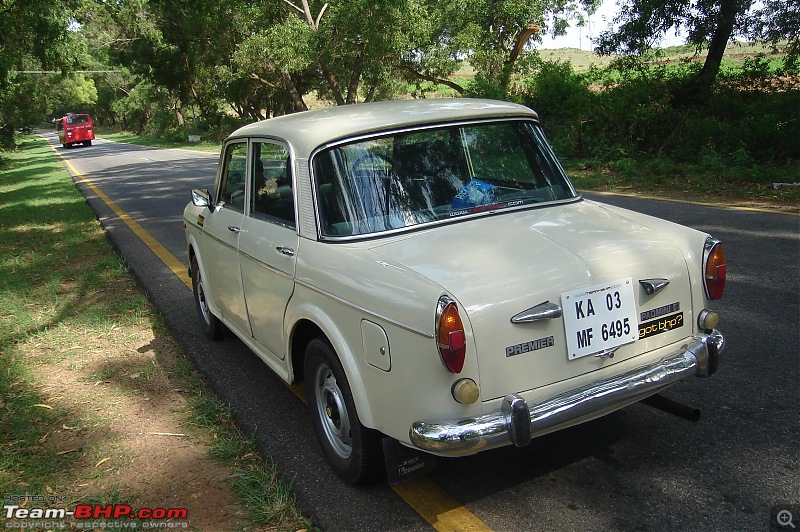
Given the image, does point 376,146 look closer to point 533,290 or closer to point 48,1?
point 533,290

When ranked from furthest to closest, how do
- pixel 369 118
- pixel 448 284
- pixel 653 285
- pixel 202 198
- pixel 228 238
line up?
pixel 202 198 < pixel 228 238 < pixel 369 118 < pixel 653 285 < pixel 448 284

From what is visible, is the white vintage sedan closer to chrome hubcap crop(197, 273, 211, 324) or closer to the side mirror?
the side mirror

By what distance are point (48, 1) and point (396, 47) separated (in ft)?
40.4

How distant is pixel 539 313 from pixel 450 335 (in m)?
0.40

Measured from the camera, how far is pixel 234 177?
455 cm

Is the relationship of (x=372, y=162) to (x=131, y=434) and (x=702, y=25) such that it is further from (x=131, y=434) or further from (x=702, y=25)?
(x=702, y=25)

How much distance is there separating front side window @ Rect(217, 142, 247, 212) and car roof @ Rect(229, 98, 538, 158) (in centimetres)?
32

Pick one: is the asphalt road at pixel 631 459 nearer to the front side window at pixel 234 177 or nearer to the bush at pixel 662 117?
the front side window at pixel 234 177

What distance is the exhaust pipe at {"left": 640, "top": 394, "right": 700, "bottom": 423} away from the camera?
3.19m

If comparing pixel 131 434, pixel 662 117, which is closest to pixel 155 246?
pixel 131 434
